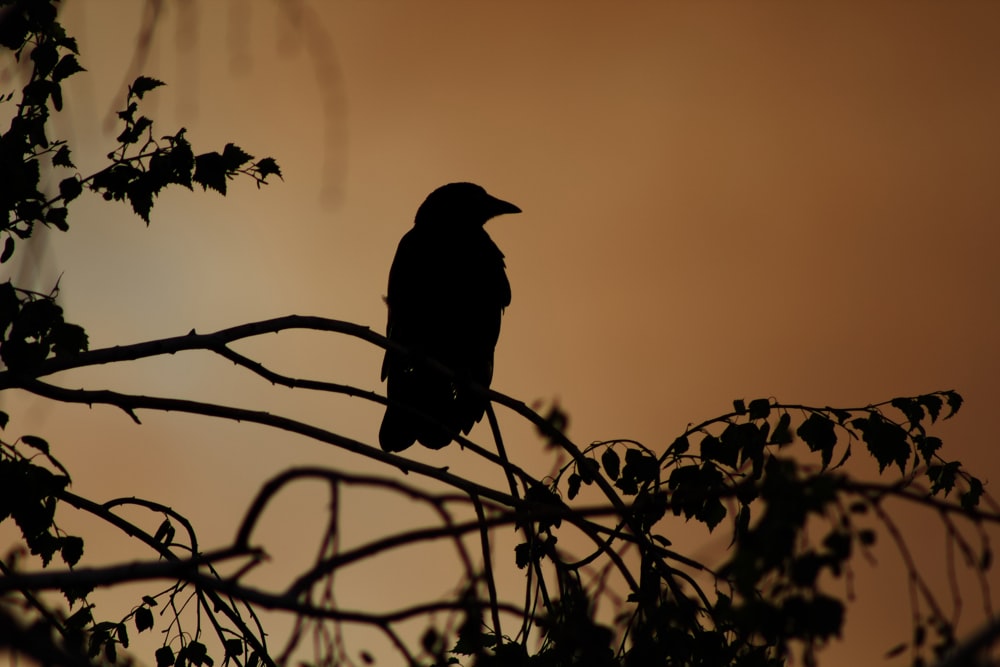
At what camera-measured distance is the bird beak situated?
21.3 feet

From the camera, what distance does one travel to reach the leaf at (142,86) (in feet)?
11.2

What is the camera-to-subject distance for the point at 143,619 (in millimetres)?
3637

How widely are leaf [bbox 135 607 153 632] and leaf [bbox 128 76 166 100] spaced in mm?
1721

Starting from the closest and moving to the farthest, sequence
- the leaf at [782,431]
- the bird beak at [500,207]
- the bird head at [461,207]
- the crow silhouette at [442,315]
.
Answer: the leaf at [782,431]
the crow silhouette at [442,315]
the bird head at [461,207]
the bird beak at [500,207]

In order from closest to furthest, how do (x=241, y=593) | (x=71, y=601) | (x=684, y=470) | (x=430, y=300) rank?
(x=241, y=593)
(x=684, y=470)
(x=71, y=601)
(x=430, y=300)

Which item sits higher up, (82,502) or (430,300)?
(430,300)

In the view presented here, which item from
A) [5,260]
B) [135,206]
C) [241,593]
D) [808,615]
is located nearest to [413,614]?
Answer: [241,593]

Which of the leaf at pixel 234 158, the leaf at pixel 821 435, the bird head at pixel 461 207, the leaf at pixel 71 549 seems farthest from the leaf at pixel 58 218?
the bird head at pixel 461 207

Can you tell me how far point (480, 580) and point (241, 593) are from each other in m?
0.38

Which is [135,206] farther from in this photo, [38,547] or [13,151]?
[38,547]

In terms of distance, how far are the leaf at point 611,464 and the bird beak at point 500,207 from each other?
124 inches

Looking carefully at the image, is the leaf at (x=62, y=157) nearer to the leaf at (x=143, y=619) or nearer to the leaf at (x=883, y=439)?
the leaf at (x=143, y=619)

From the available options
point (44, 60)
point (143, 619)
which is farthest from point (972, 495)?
point (44, 60)

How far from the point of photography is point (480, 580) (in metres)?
1.73
